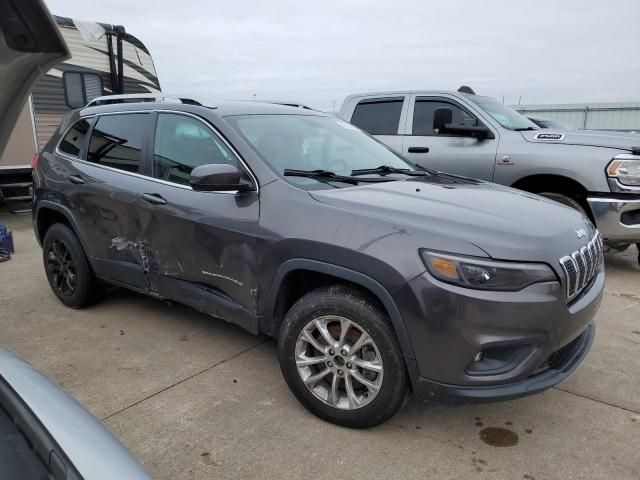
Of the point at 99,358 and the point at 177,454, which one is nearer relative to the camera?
the point at 177,454

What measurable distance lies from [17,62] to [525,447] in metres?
Result: 2.71

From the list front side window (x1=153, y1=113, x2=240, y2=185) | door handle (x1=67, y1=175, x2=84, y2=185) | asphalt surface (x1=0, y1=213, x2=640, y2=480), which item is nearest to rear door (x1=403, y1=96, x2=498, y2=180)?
asphalt surface (x1=0, y1=213, x2=640, y2=480)

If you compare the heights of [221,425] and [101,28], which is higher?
[101,28]

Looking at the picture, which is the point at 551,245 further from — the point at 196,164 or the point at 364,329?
the point at 196,164

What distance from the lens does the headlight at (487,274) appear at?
7.70ft

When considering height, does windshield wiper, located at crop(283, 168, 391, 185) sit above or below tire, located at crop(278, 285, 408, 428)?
above

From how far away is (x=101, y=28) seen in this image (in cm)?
880

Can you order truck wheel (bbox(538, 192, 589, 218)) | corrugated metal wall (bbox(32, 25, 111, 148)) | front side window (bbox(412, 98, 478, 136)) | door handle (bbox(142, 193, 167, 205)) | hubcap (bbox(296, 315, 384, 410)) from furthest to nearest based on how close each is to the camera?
corrugated metal wall (bbox(32, 25, 111, 148)) → front side window (bbox(412, 98, 478, 136)) → truck wheel (bbox(538, 192, 589, 218)) → door handle (bbox(142, 193, 167, 205)) → hubcap (bbox(296, 315, 384, 410))

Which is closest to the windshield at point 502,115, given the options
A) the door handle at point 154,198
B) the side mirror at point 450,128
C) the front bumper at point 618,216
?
the side mirror at point 450,128

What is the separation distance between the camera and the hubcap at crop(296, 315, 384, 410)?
2.64 metres

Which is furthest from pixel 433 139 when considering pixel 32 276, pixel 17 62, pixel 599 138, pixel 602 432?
pixel 17 62

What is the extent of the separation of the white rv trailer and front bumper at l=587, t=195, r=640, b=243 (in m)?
7.56

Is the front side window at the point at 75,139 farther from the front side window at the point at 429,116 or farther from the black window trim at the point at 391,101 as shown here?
the front side window at the point at 429,116

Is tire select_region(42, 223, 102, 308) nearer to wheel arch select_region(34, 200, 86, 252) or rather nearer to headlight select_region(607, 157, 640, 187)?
wheel arch select_region(34, 200, 86, 252)
